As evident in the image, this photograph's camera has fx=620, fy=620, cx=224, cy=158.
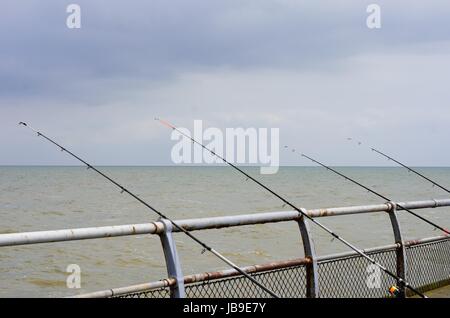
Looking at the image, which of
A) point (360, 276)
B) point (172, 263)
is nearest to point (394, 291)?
point (360, 276)

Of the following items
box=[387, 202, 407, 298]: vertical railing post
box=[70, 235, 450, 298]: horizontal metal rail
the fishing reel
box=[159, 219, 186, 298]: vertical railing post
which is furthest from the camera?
box=[387, 202, 407, 298]: vertical railing post

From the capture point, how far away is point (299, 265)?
558 cm

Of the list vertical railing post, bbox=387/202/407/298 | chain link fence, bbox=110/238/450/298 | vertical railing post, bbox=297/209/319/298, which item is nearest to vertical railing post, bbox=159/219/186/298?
chain link fence, bbox=110/238/450/298

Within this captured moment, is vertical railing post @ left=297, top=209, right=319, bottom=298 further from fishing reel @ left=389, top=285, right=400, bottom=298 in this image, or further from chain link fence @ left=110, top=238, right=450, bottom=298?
fishing reel @ left=389, top=285, right=400, bottom=298

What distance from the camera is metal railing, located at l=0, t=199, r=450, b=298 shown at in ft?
13.9

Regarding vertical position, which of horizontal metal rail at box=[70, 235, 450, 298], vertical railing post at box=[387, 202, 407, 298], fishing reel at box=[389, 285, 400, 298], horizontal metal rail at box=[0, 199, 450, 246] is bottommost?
fishing reel at box=[389, 285, 400, 298]

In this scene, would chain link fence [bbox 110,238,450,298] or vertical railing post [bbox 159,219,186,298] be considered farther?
chain link fence [bbox 110,238,450,298]

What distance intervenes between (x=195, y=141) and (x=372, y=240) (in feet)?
66.0

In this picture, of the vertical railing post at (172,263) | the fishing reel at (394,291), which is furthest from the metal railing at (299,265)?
the fishing reel at (394,291)

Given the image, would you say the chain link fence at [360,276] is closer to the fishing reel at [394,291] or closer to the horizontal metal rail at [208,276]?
the horizontal metal rail at [208,276]

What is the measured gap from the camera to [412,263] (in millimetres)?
7164

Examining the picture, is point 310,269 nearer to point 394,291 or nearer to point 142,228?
point 394,291

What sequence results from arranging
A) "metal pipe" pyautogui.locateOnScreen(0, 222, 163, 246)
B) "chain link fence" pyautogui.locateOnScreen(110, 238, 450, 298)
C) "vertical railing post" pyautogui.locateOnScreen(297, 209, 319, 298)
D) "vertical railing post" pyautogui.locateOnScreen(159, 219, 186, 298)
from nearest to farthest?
"metal pipe" pyautogui.locateOnScreen(0, 222, 163, 246), "vertical railing post" pyautogui.locateOnScreen(159, 219, 186, 298), "vertical railing post" pyautogui.locateOnScreen(297, 209, 319, 298), "chain link fence" pyautogui.locateOnScreen(110, 238, 450, 298)

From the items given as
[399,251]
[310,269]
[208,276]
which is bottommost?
[399,251]
